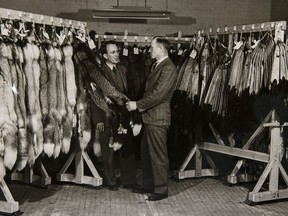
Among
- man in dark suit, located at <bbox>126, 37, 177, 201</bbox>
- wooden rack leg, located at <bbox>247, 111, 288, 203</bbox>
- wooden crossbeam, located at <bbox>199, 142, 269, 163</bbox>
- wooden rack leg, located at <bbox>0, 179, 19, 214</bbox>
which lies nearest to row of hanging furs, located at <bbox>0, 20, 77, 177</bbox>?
wooden rack leg, located at <bbox>0, 179, 19, 214</bbox>

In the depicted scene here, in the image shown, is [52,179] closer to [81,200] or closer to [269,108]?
[81,200]

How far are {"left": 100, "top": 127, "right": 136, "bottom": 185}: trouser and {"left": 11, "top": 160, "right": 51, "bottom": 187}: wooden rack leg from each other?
71cm

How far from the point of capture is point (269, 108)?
530 cm

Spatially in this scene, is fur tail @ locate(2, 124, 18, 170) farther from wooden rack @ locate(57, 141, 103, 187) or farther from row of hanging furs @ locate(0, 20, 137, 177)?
wooden rack @ locate(57, 141, 103, 187)

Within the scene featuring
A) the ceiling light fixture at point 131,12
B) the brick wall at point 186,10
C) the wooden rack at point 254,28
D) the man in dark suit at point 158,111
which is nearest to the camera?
the wooden rack at point 254,28

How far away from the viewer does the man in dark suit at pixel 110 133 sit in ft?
18.0

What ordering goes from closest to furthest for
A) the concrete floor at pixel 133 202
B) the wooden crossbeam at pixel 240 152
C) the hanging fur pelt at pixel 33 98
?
1. the hanging fur pelt at pixel 33 98
2. the concrete floor at pixel 133 202
3. the wooden crossbeam at pixel 240 152

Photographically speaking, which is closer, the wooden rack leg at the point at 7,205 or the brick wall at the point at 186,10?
the wooden rack leg at the point at 7,205

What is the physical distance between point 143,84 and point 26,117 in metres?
1.70

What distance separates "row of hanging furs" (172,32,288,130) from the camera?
204 inches

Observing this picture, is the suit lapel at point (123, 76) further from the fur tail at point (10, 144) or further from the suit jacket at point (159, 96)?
the fur tail at point (10, 144)

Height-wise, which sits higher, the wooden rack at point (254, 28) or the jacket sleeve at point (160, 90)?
the wooden rack at point (254, 28)

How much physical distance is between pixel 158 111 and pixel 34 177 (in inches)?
70.7

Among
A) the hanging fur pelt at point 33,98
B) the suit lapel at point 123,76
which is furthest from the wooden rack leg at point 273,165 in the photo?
the hanging fur pelt at point 33,98
